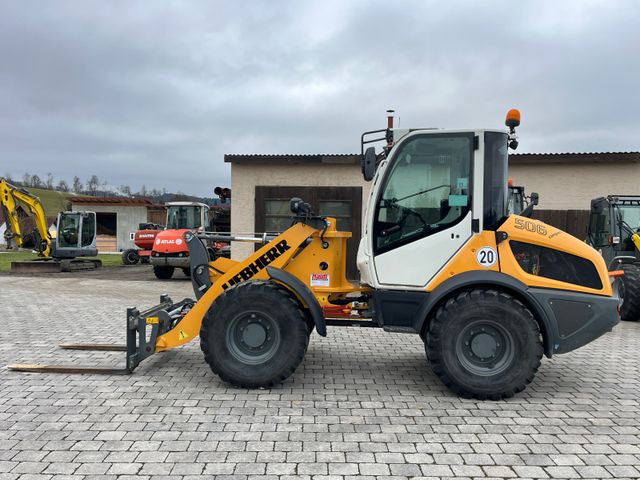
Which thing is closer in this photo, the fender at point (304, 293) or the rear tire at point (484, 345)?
the rear tire at point (484, 345)

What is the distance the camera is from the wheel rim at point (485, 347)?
451 cm

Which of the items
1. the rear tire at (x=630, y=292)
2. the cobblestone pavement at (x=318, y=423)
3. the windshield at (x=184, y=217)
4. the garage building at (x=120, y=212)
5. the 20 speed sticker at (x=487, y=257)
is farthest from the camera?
the garage building at (x=120, y=212)

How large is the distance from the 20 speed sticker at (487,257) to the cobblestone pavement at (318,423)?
1.31 m

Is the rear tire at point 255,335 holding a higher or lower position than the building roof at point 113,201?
lower

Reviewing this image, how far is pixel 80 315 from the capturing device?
29.1ft

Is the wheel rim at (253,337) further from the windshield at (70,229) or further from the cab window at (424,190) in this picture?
the windshield at (70,229)

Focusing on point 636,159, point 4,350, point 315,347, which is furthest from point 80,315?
point 636,159

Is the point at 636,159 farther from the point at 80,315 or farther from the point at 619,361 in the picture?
the point at 80,315

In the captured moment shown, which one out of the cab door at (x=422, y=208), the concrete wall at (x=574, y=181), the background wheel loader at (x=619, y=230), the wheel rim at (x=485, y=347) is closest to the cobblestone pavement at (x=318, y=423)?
the wheel rim at (x=485, y=347)

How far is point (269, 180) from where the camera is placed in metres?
13.8

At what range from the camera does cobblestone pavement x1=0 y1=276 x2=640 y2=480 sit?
10.8 ft

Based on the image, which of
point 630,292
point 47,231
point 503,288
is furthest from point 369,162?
point 47,231

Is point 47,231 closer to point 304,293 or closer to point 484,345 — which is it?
point 304,293

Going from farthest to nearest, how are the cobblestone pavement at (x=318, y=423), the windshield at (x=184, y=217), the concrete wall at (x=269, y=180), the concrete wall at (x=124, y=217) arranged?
1. the concrete wall at (x=124, y=217)
2. the windshield at (x=184, y=217)
3. the concrete wall at (x=269, y=180)
4. the cobblestone pavement at (x=318, y=423)
